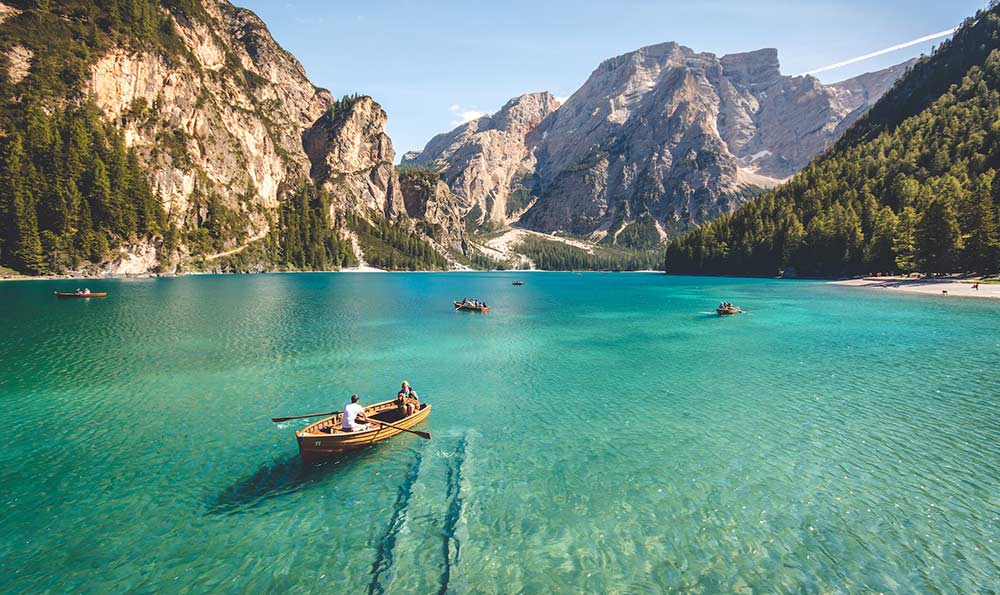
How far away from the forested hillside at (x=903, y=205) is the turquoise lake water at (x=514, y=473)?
8717 cm

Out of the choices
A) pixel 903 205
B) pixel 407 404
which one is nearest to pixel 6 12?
pixel 407 404

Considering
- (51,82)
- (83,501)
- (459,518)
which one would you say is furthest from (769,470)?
(51,82)

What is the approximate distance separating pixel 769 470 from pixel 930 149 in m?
211

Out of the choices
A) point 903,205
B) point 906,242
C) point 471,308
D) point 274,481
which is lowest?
point 274,481

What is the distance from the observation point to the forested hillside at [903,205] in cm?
10612

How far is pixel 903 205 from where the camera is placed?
143m

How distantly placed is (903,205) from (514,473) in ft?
600

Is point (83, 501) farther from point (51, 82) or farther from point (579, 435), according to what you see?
point (51, 82)

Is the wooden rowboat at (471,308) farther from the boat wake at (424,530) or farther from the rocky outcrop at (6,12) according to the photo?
the rocky outcrop at (6,12)

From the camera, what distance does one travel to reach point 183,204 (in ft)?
639

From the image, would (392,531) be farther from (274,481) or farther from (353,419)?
(353,419)

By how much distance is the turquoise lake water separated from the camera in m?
14.2

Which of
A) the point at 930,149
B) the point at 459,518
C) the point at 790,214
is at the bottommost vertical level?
the point at 459,518

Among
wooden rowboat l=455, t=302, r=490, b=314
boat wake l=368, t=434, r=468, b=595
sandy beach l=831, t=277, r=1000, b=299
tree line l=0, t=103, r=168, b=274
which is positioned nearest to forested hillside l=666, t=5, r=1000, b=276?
sandy beach l=831, t=277, r=1000, b=299
